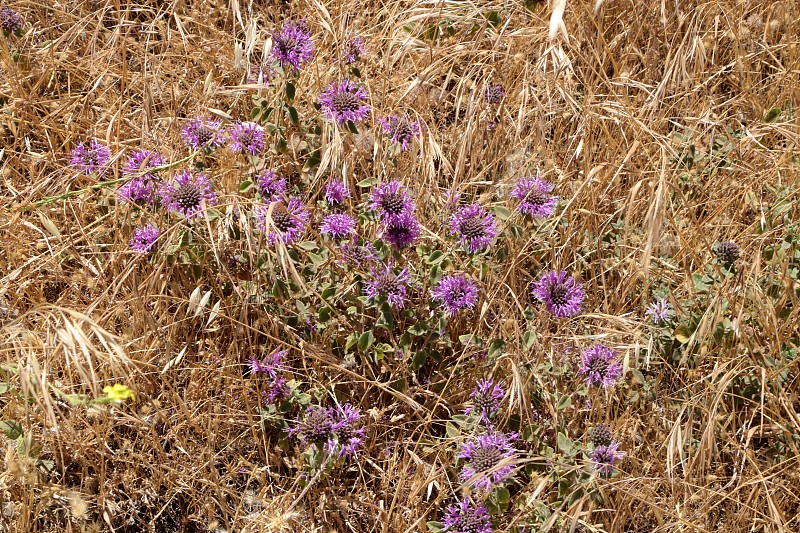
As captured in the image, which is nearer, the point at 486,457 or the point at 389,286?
the point at 486,457

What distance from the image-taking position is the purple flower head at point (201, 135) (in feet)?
8.87

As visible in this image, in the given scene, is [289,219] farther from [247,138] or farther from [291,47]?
[291,47]

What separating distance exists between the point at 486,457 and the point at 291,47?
137 cm

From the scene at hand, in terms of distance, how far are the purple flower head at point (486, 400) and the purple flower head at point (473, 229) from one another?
39 cm

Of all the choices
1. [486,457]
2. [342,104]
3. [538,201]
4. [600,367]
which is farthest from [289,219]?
[600,367]

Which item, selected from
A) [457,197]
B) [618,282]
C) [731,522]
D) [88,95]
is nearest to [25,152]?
[88,95]

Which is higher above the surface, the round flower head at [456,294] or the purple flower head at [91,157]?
the purple flower head at [91,157]

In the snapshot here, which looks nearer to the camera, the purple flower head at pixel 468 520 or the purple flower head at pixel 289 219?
the purple flower head at pixel 468 520

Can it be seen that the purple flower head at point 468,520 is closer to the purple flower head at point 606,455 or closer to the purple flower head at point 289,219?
the purple flower head at point 606,455

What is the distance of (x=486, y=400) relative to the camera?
2387 millimetres

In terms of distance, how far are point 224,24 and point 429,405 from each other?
1796mm

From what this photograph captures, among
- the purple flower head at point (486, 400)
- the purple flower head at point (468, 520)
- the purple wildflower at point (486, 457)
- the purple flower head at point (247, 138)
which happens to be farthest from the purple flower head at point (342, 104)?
the purple flower head at point (468, 520)

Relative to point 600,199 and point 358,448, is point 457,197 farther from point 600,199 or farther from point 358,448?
point 358,448

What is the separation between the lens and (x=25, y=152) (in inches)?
116
